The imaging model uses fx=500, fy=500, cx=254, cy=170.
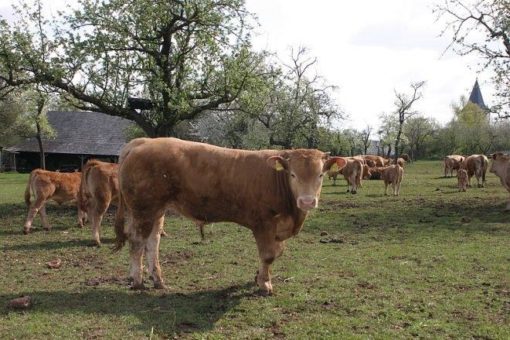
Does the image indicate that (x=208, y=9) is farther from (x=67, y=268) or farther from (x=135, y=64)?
(x=67, y=268)

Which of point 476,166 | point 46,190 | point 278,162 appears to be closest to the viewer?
point 278,162

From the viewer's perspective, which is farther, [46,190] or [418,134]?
[418,134]

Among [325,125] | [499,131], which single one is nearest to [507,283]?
[325,125]

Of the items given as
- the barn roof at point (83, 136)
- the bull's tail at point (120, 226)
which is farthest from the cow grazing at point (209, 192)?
the barn roof at point (83, 136)

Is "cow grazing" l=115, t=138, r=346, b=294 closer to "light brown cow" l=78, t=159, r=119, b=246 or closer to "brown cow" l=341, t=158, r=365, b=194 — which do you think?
"light brown cow" l=78, t=159, r=119, b=246

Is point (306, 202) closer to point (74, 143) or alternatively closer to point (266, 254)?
point (266, 254)

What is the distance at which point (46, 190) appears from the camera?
1396cm

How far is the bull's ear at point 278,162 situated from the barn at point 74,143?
155 feet

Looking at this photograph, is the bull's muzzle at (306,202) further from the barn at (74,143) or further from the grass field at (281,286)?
the barn at (74,143)

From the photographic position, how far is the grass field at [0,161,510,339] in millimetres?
5840

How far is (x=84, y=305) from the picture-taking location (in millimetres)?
6664

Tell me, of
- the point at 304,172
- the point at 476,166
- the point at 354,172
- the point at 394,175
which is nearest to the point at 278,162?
the point at 304,172

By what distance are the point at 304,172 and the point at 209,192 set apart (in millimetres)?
1509

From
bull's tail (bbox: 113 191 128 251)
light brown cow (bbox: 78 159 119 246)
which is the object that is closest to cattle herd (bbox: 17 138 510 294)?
bull's tail (bbox: 113 191 128 251)
